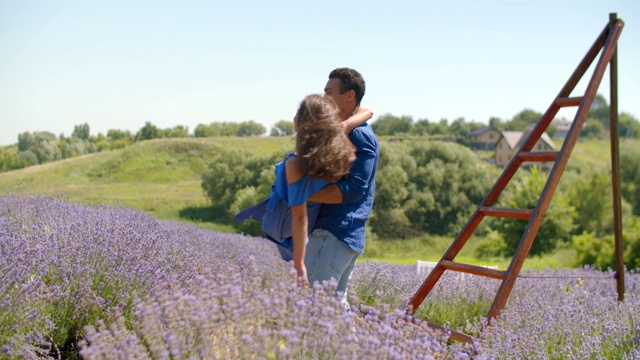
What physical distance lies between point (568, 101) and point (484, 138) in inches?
2595

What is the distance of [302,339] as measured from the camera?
1946 mm

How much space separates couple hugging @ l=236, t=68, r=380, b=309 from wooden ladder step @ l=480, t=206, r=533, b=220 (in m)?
1.34

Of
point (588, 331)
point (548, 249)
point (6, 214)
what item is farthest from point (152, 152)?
point (588, 331)

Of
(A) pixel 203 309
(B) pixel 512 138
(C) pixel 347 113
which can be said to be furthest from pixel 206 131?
(B) pixel 512 138

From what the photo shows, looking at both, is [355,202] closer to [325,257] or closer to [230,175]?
[325,257]

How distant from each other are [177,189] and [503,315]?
19035 mm

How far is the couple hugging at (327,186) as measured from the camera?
262 centimetres

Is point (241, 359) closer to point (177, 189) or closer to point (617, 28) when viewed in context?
point (617, 28)

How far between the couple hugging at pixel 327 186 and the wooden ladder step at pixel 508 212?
1.34 m

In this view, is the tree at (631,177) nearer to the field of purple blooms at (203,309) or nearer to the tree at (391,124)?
the tree at (391,124)

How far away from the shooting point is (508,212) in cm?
397

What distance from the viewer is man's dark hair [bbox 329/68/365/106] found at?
285 cm

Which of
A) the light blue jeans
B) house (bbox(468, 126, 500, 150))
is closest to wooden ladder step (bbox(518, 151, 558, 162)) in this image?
the light blue jeans

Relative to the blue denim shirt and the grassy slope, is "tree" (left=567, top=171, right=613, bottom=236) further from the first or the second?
the blue denim shirt
